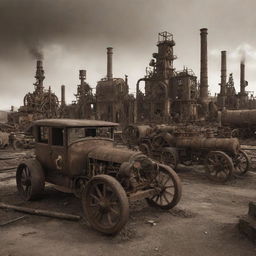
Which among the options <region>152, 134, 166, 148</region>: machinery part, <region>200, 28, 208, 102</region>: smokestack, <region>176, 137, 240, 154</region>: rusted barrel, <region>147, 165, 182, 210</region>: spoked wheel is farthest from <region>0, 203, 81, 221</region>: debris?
<region>200, 28, 208, 102</region>: smokestack

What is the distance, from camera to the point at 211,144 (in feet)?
34.6

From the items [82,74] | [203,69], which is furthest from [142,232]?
[82,74]

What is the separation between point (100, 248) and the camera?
4746 millimetres

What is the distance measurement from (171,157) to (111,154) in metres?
5.60

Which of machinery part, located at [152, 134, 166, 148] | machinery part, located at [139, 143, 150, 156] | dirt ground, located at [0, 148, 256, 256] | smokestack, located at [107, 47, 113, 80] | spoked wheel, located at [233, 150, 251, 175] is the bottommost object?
dirt ground, located at [0, 148, 256, 256]

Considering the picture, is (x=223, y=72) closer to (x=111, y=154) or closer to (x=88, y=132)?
(x=88, y=132)

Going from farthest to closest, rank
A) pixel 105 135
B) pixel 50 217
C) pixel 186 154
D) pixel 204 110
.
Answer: pixel 204 110 → pixel 186 154 → pixel 105 135 → pixel 50 217

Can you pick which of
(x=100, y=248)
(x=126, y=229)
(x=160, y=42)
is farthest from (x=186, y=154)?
(x=160, y=42)

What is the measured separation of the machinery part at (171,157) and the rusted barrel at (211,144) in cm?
40

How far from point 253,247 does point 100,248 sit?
2.60 m

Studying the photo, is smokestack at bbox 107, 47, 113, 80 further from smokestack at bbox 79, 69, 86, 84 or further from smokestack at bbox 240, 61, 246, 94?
smokestack at bbox 240, 61, 246, 94

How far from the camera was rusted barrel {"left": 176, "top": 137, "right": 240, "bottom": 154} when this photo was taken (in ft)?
33.4

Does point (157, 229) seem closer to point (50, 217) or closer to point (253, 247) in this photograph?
point (253, 247)

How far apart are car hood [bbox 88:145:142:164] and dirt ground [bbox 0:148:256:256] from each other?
4.37 feet
